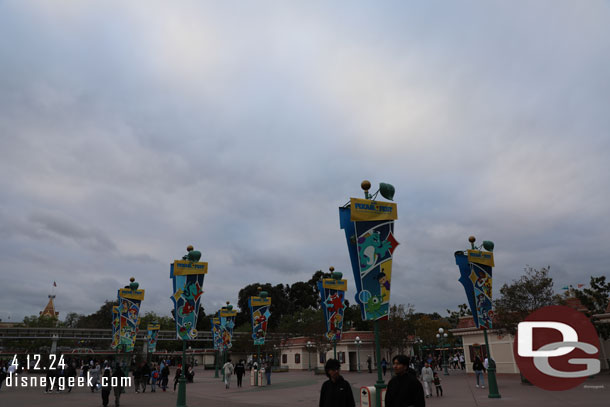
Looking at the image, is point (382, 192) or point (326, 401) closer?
point (326, 401)

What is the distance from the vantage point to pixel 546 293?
2188 centimetres

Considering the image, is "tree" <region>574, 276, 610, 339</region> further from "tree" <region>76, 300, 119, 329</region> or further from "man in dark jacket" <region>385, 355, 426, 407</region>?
"tree" <region>76, 300, 119, 329</region>

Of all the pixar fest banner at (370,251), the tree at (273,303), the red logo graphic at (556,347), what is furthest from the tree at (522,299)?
the tree at (273,303)

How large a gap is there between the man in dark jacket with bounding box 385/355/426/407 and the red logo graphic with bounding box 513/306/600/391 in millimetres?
13372

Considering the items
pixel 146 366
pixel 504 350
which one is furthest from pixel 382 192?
pixel 504 350

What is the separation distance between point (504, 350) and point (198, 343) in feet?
191

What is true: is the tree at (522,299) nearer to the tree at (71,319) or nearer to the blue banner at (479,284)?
the blue banner at (479,284)

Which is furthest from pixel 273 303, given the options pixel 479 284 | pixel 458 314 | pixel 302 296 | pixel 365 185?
pixel 365 185

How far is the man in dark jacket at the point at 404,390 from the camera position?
553cm

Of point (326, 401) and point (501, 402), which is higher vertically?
point (326, 401)

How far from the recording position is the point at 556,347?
1645 cm

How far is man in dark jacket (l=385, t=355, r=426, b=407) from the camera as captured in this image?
5531mm

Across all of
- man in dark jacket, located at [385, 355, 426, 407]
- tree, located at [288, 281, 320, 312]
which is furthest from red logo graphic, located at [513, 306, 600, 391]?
tree, located at [288, 281, 320, 312]

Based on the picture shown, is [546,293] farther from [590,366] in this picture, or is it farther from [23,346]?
[23,346]
